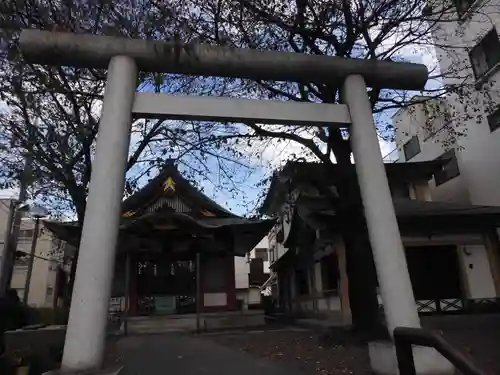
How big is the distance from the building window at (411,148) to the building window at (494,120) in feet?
19.8

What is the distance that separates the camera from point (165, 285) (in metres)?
18.5

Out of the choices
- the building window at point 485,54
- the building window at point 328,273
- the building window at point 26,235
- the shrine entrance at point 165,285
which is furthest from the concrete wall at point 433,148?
the building window at point 26,235

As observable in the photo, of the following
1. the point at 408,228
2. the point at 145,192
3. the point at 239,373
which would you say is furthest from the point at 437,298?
the point at 145,192

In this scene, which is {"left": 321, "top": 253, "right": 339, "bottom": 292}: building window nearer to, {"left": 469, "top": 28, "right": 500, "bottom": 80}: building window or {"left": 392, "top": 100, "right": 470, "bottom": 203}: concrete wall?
{"left": 392, "top": 100, "right": 470, "bottom": 203}: concrete wall

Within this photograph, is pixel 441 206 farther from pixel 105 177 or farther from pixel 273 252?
pixel 273 252

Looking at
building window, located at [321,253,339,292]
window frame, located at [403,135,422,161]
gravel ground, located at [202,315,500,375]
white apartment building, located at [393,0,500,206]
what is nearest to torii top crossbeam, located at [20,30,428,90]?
gravel ground, located at [202,315,500,375]

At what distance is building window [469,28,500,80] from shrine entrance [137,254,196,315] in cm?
1394

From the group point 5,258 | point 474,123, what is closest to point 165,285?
point 5,258

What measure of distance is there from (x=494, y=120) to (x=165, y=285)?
14993 millimetres

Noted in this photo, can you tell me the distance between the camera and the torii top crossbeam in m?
5.36

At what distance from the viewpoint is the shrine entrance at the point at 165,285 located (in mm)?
17953

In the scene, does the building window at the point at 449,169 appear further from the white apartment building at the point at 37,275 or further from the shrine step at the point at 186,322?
the white apartment building at the point at 37,275

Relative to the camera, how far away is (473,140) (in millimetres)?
17438

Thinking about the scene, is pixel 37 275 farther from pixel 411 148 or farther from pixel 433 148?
pixel 433 148
